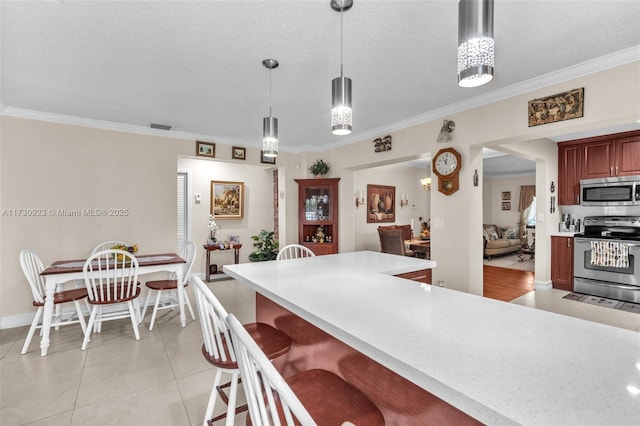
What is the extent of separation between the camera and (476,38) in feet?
3.32

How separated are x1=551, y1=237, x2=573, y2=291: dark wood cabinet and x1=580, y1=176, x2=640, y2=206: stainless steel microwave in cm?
67

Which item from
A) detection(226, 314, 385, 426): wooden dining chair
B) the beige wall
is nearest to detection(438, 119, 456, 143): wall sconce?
the beige wall

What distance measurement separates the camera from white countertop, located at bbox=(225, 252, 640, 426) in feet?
2.14

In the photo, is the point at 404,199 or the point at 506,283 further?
the point at 404,199

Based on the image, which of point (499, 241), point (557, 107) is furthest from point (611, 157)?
point (499, 241)

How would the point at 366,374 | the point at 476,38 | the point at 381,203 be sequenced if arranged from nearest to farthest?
1. the point at 476,38
2. the point at 366,374
3. the point at 381,203

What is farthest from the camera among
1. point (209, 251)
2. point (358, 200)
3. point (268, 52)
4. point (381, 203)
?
point (381, 203)

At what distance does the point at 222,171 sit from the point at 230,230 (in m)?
1.22

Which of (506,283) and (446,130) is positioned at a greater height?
(446,130)

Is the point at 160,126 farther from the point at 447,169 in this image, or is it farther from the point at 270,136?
the point at 447,169

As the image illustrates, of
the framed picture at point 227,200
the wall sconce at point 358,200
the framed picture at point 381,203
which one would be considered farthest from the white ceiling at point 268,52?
the framed picture at point 381,203

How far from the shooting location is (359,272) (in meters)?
1.99

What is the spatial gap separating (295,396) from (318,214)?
14.9ft

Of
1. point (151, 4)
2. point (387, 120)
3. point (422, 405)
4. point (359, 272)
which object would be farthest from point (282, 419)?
point (387, 120)
